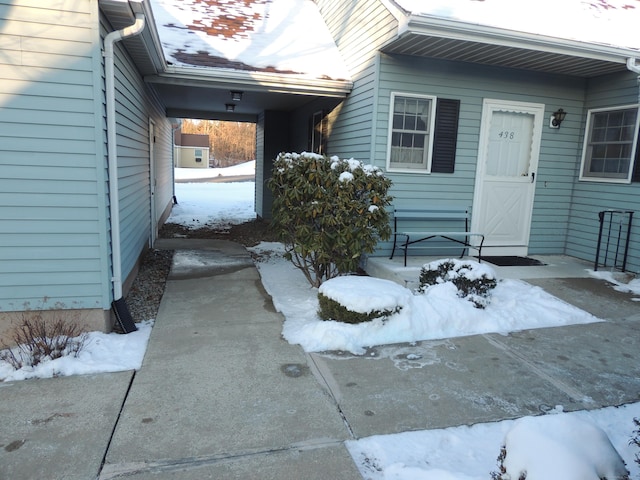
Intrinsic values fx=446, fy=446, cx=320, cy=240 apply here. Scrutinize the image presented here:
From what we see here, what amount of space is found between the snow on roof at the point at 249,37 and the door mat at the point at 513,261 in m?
3.75

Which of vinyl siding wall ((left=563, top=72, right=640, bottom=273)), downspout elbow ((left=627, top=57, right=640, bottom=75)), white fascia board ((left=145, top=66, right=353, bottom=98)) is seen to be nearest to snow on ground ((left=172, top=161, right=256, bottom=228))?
white fascia board ((left=145, top=66, right=353, bottom=98))

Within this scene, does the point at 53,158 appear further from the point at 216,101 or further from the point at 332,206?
the point at 216,101

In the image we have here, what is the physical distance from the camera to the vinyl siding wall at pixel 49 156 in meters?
3.68

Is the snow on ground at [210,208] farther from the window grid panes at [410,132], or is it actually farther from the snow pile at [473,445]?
the snow pile at [473,445]

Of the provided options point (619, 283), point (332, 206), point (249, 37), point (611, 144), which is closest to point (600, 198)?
point (611, 144)

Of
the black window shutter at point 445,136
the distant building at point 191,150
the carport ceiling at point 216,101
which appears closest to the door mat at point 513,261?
Result: the black window shutter at point 445,136

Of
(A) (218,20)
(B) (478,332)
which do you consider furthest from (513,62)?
(A) (218,20)

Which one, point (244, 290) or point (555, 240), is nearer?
point (244, 290)

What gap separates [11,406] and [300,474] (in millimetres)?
2048

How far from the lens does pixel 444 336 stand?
14.4ft

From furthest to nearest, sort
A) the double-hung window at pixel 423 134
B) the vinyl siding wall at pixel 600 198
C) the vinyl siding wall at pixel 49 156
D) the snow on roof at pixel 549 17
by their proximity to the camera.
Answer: the double-hung window at pixel 423 134
the vinyl siding wall at pixel 600 198
the snow on roof at pixel 549 17
the vinyl siding wall at pixel 49 156

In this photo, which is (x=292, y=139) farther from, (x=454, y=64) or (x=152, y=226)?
(x=454, y=64)

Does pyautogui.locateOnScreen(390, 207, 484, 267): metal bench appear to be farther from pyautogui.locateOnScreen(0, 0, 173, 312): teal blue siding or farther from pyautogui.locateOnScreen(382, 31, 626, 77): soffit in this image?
pyautogui.locateOnScreen(0, 0, 173, 312): teal blue siding

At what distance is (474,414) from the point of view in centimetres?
302
